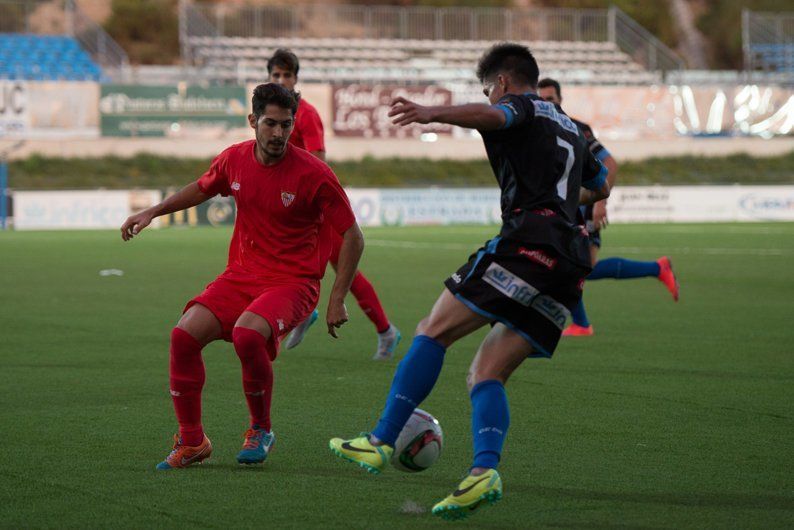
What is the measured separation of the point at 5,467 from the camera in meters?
5.63

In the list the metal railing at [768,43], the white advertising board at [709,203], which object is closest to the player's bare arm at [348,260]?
the white advertising board at [709,203]

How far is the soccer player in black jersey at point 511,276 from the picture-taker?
485 cm

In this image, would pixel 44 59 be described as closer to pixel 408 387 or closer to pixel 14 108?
pixel 14 108

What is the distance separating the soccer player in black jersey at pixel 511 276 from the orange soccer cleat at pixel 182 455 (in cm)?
103

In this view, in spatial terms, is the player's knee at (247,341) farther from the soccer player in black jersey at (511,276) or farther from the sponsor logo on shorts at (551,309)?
the sponsor logo on shorts at (551,309)

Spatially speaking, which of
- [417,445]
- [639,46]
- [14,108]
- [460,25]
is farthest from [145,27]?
[417,445]

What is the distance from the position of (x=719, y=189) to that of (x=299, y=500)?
33.6 meters

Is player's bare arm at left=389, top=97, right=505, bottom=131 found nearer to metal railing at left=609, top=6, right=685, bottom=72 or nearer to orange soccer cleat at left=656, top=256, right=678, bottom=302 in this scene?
orange soccer cleat at left=656, top=256, right=678, bottom=302

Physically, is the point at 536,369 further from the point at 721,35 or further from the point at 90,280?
the point at 721,35

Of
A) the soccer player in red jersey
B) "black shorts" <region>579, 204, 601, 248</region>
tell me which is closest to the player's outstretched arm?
the soccer player in red jersey

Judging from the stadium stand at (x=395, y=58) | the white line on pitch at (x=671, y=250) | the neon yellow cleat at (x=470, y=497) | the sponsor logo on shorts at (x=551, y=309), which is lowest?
the white line on pitch at (x=671, y=250)

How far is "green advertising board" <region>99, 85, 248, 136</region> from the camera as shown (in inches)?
1550

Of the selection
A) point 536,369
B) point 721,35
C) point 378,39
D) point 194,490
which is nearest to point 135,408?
point 194,490

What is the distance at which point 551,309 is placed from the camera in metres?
5.00
